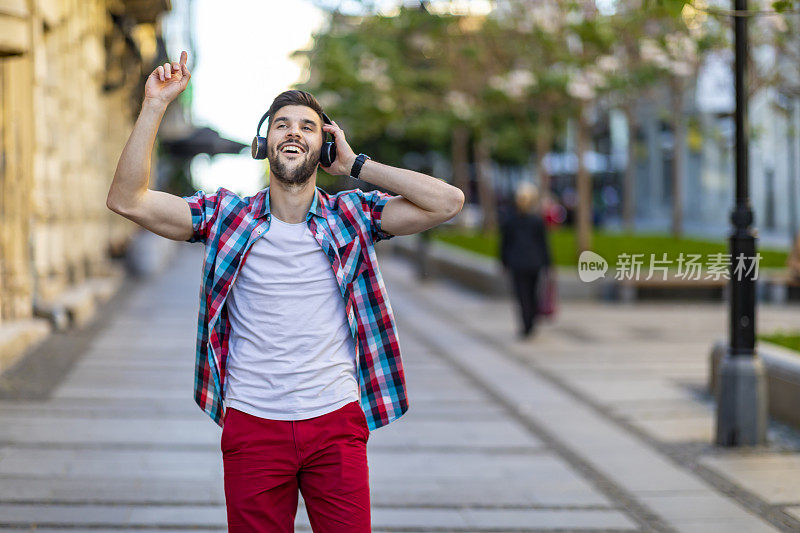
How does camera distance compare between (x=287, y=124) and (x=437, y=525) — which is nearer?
(x=287, y=124)

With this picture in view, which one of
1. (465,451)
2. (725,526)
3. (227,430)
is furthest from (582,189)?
(227,430)

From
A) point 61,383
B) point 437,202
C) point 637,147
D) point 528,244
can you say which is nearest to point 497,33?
point 637,147

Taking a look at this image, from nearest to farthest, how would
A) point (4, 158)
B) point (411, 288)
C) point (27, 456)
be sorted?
1. point (27, 456)
2. point (4, 158)
3. point (411, 288)

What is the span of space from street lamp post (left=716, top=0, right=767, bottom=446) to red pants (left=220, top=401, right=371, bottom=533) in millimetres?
4642

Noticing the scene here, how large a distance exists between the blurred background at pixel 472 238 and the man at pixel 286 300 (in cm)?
238

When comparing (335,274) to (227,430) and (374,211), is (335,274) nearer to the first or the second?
(374,211)

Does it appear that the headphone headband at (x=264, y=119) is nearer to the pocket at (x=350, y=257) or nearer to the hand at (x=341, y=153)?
the hand at (x=341, y=153)

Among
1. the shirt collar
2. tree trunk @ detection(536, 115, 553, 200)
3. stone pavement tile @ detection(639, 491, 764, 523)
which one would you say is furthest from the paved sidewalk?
tree trunk @ detection(536, 115, 553, 200)

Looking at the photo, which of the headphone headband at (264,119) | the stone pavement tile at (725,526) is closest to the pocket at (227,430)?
the headphone headband at (264,119)

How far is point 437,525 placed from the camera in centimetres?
554

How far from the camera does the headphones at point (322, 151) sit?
3298 millimetres

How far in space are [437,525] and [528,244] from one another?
737cm

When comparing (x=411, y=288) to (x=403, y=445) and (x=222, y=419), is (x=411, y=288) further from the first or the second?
(x=222, y=419)

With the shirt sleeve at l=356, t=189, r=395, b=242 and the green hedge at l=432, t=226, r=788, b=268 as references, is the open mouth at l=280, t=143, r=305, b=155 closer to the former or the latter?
the shirt sleeve at l=356, t=189, r=395, b=242
